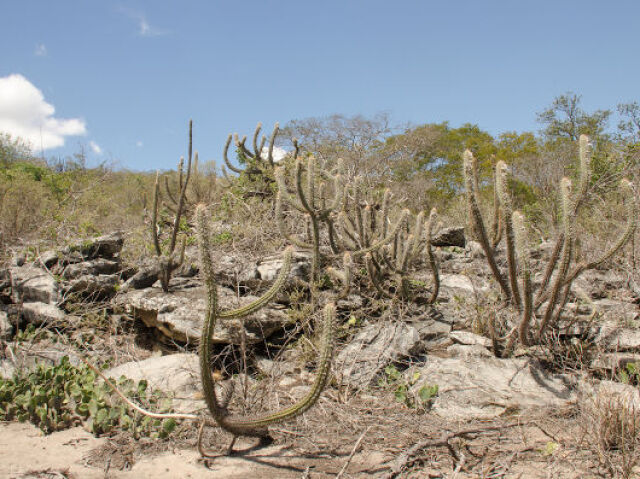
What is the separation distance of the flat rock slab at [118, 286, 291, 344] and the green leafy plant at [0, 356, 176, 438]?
0.88m

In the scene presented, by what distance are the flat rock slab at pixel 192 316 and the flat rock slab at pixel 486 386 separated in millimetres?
1464

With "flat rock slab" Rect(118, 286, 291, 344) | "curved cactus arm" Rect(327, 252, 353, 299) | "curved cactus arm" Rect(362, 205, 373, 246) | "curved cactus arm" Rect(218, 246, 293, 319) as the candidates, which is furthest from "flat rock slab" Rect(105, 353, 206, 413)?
"curved cactus arm" Rect(362, 205, 373, 246)

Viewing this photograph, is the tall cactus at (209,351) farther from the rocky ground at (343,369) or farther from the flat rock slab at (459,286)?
the flat rock slab at (459,286)

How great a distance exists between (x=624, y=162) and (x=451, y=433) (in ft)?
27.5

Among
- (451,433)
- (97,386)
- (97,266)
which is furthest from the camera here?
(97,266)

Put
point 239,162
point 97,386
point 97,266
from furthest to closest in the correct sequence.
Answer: point 239,162 → point 97,266 → point 97,386

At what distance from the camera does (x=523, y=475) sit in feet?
8.27

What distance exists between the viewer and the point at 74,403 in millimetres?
3283

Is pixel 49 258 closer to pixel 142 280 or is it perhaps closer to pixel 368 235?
pixel 142 280

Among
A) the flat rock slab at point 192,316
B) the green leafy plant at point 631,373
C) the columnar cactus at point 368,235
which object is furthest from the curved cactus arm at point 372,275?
the green leafy plant at point 631,373

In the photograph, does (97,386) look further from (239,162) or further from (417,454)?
(239,162)

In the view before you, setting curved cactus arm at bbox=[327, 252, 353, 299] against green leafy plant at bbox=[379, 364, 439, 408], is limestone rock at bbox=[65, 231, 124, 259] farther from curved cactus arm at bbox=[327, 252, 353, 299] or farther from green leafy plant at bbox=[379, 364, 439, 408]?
green leafy plant at bbox=[379, 364, 439, 408]

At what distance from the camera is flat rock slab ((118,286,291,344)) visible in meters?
4.20

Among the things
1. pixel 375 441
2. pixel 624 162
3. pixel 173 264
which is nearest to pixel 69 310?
pixel 173 264
